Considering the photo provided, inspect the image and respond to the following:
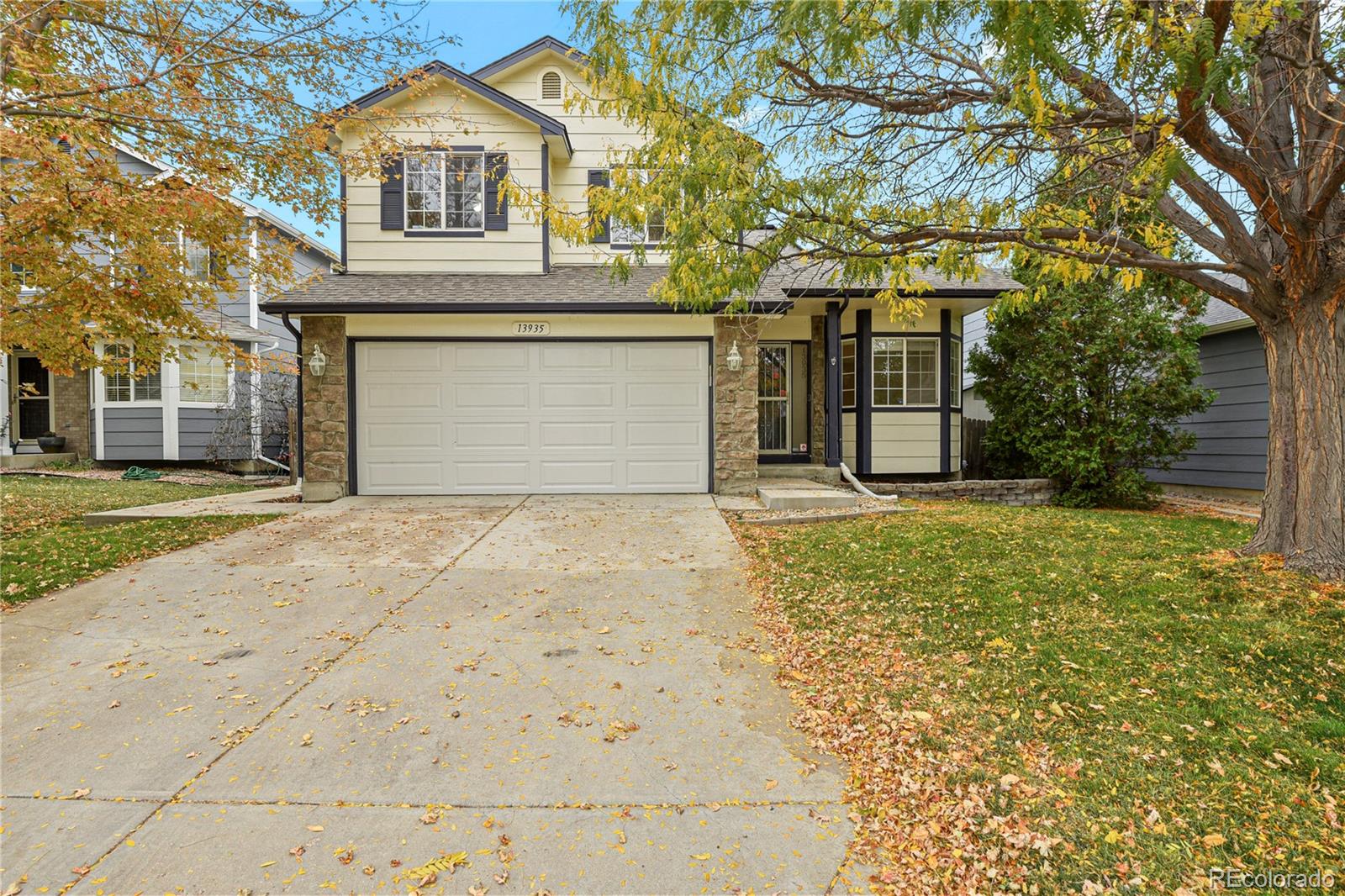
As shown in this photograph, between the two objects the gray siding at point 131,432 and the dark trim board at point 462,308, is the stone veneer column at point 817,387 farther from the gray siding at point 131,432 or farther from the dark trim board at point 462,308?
the gray siding at point 131,432

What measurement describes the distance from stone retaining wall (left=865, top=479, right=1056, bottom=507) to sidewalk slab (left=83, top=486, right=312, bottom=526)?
30.1ft

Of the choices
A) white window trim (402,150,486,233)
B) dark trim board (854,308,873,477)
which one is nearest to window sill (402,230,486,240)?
white window trim (402,150,486,233)

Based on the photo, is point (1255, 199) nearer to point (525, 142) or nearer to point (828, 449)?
point (828, 449)

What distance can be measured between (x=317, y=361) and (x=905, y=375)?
9.87 meters

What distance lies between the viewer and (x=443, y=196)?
10.4 metres

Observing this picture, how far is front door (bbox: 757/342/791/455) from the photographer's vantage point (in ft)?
41.2

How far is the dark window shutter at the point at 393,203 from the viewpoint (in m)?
10.2

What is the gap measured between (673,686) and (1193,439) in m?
10.1

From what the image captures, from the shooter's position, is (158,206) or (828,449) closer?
(158,206)

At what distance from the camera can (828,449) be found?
35.3 feet

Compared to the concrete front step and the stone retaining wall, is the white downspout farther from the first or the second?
the stone retaining wall

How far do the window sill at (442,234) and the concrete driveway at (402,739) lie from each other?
6399 millimetres

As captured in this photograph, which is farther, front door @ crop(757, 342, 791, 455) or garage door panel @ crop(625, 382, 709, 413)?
front door @ crop(757, 342, 791, 455)

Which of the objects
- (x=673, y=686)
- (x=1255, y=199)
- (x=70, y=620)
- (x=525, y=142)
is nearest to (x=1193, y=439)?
(x=1255, y=199)
